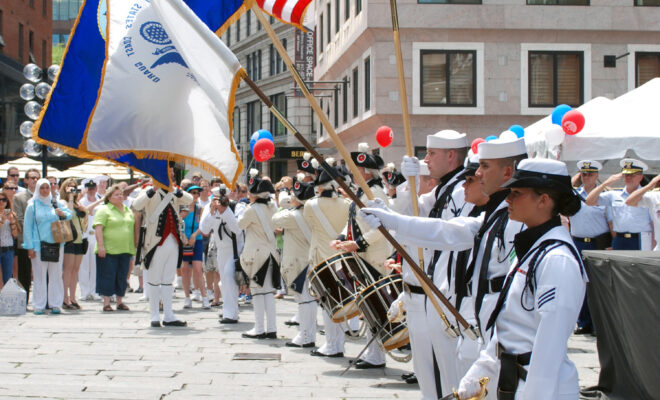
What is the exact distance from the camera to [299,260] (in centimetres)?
1062

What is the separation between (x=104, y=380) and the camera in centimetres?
813

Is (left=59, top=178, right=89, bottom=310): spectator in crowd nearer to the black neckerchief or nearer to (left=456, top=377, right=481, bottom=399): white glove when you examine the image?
(left=456, top=377, right=481, bottom=399): white glove

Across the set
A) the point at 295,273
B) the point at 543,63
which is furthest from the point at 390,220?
the point at 543,63

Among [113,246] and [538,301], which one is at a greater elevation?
[538,301]

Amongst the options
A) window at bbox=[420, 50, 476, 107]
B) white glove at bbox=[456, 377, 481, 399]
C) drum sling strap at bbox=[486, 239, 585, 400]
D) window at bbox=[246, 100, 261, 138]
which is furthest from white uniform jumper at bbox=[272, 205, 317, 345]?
window at bbox=[246, 100, 261, 138]

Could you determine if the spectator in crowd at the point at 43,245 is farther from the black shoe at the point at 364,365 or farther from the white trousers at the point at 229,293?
the black shoe at the point at 364,365

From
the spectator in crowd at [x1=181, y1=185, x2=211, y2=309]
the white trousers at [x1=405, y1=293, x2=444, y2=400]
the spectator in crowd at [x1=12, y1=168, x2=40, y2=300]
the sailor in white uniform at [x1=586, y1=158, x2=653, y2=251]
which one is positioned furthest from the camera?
the spectator in crowd at [x1=181, y1=185, x2=211, y2=309]

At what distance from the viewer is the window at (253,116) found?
186 ft

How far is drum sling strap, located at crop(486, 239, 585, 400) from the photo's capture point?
3.53 metres

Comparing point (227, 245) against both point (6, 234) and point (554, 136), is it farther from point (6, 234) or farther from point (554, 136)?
point (554, 136)

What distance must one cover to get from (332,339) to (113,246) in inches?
214

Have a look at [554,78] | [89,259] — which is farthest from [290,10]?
[554,78]

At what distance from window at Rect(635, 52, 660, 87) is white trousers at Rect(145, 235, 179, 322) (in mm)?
21104

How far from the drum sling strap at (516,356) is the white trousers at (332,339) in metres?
6.08
